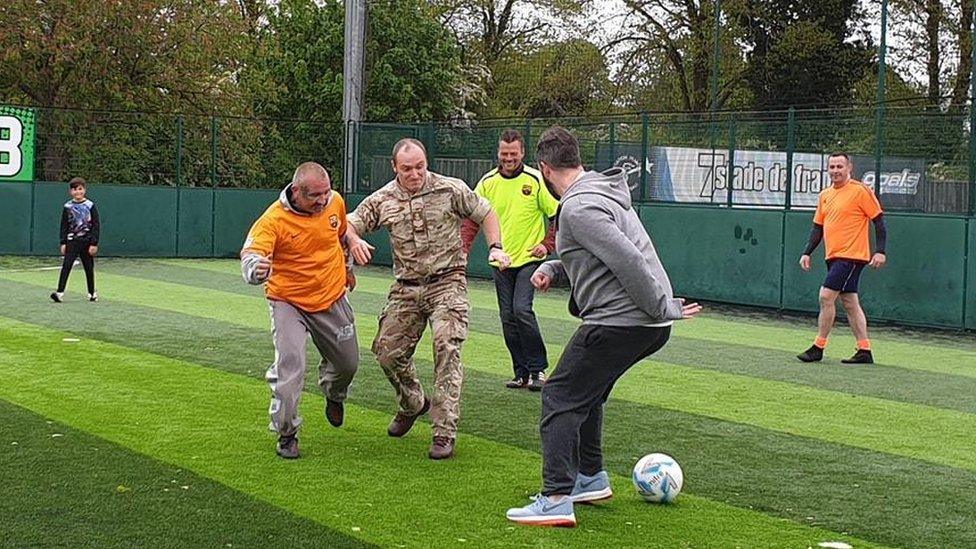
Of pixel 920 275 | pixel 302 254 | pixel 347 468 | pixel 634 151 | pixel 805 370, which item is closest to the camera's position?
pixel 347 468

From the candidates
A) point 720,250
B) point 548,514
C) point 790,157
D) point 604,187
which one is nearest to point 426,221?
point 604,187

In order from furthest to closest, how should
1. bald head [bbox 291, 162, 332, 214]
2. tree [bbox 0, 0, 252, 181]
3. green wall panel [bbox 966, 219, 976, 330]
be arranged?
tree [bbox 0, 0, 252, 181], green wall panel [bbox 966, 219, 976, 330], bald head [bbox 291, 162, 332, 214]

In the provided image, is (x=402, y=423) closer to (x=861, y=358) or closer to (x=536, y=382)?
(x=536, y=382)

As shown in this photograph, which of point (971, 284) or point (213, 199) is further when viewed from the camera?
point (213, 199)

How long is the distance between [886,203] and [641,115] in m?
4.55

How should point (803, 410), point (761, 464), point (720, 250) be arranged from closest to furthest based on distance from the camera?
point (761, 464) → point (803, 410) → point (720, 250)

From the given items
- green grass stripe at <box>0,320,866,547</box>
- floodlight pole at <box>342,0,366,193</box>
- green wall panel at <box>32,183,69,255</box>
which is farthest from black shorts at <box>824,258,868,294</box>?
green wall panel at <box>32,183,69,255</box>

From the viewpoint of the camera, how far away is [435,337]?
834cm

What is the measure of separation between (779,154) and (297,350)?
1326 cm

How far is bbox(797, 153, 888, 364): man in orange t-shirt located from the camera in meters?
13.3

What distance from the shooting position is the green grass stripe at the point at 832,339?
14055 mm

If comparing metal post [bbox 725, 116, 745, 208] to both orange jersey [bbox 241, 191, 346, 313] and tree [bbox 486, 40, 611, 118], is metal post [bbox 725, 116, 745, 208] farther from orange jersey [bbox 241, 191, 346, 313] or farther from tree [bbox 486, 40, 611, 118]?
tree [bbox 486, 40, 611, 118]

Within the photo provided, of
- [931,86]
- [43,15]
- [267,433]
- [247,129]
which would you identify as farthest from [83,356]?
[931,86]

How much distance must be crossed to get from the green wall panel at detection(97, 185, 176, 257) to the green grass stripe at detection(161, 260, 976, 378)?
9.42 m
